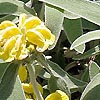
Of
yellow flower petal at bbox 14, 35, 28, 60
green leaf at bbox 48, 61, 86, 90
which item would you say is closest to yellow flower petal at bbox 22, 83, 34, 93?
green leaf at bbox 48, 61, 86, 90

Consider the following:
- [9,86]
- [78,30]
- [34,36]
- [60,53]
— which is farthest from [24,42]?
[60,53]

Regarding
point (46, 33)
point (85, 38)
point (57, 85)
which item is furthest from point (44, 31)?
A: point (57, 85)

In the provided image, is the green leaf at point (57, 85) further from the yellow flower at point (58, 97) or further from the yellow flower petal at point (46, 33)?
the yellow flower petal at point (46, 33)

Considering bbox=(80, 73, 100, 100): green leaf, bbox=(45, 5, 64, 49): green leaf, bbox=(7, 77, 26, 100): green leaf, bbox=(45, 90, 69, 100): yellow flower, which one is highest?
bbox=(45, 5, 64, 49): green leaf

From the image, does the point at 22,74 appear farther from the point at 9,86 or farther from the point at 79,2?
the point at 79,2

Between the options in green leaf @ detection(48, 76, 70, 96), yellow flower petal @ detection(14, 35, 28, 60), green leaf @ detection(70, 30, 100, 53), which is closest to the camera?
yellow flower petal @ detection(14, 35, 28, 60)

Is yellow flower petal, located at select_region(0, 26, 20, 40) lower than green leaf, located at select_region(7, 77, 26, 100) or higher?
higher

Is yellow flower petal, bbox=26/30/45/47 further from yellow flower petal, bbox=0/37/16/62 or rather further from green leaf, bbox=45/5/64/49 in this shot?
green leaf, bbox=45/5/64/49

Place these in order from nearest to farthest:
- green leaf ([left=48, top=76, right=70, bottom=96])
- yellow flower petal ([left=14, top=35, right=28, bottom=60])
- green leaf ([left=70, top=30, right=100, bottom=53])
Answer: yellow flower petal ([left=14, top=35, right=28, bottom=60])
green leaf ([left=70, top=30, right=100, bottom=53])
green leaf ([left=48, top=76, right=70, bottom=96])

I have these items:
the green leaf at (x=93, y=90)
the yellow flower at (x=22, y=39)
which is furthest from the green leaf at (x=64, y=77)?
the yellow flower at (x=22, y=39)
